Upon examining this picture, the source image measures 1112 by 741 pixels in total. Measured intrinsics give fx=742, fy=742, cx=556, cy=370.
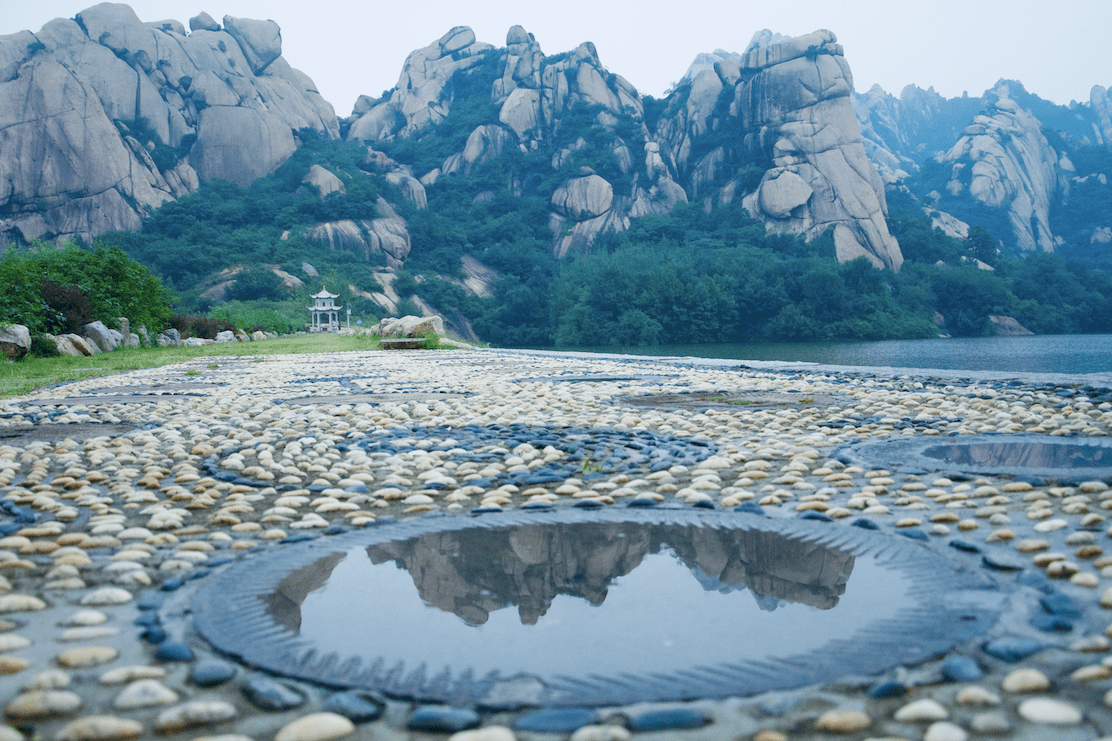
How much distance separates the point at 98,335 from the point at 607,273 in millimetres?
39840

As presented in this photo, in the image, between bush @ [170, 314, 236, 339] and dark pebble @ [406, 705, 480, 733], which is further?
bush @ [170, 314, 236, 339]

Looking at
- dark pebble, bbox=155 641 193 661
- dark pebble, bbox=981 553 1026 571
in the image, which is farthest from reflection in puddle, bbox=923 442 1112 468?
dark pebble, bbox=155 641 193 661

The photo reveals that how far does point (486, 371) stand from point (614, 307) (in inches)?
1620

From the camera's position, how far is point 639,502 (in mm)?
2879

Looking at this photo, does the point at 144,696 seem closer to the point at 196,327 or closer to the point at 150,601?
the point at 150,601

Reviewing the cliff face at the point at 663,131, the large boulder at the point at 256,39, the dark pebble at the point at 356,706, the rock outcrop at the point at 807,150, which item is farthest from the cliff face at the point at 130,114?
the dark pebble at the point at 356,706

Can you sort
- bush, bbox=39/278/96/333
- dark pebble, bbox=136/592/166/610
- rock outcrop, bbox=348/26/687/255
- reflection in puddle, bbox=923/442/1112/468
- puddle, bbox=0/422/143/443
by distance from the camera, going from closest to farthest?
dark pebble, bbox=136/592/166/610 < reflection in puddle, bbox=923/442/1112/468 < puddle, bbox=0/422/143/443 < bush, bbox=39/278/96/333 < rock outcrop, bbox=348/26/687/255

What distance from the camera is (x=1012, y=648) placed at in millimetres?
1469

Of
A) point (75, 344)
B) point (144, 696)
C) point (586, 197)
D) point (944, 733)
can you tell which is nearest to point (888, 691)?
point (944, 733)

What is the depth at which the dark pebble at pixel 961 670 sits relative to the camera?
139 centimetres

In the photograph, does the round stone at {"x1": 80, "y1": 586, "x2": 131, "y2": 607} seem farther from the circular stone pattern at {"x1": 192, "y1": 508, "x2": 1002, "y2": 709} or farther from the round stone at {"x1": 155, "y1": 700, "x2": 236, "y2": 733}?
the round stone at {"x1": 155, "y1": 700, "x2": 236, "y2": 733}

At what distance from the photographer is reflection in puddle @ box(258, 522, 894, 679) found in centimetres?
158

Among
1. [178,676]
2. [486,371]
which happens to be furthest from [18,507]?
[486,371]

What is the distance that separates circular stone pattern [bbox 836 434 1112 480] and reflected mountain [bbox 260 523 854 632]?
4.72 feet
